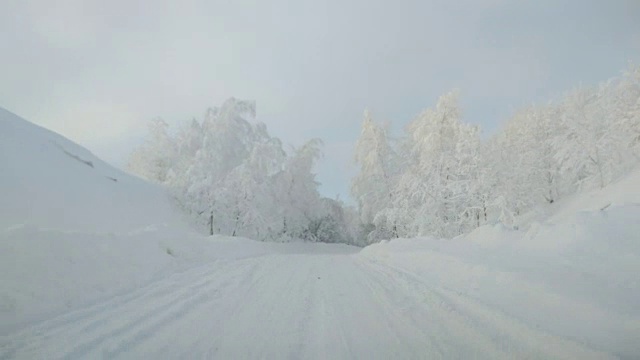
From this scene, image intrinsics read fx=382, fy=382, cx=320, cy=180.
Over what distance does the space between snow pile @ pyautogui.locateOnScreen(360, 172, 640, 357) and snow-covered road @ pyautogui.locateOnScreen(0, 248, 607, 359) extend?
A: 1.51 feet

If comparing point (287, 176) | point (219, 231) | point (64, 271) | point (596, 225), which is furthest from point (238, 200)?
point (596, 225)

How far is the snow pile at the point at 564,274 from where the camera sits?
4336mm

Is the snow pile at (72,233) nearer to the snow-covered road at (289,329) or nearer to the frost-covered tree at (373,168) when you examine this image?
the snow-covered road at (289,329)

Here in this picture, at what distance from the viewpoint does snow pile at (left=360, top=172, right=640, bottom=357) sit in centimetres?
434

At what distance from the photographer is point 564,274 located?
6.36m

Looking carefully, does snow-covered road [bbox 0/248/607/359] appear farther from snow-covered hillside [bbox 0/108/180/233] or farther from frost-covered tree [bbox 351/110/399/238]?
frost-covered tree [bbox 351/110/399/238]

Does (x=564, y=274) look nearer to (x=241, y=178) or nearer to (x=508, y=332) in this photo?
(x=508, y=332)

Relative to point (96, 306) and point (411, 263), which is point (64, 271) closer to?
point (96, 306)

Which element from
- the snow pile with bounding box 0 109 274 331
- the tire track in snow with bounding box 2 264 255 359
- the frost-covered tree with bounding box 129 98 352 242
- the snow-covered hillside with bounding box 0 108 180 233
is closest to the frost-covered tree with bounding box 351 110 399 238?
the frost-covered tree with bounding box 129 98 352 242

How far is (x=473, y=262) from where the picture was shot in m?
8.53

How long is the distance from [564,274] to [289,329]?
4.77 metres

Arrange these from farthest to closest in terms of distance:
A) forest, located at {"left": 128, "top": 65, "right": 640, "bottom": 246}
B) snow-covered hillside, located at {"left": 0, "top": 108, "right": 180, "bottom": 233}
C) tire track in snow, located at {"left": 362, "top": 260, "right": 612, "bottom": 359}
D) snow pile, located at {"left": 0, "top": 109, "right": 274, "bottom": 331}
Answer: forest, located at {"left": 128, "top": 65, "right": 640, "bottom": 246}
snow-covered hillside, located at {"left": 0, "top": 108, "right": 180, "bottom": 233}
snow pile, located at {"left": 0, "top": 109, "right": 274, "bottom": 331}
tire track in snow, located at {"left": 362, "top": 260, "right": 612, "bottom": 359}

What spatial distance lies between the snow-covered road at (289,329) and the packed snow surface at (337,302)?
2 cm

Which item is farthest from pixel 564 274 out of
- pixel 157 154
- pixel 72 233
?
pixel 157 154
